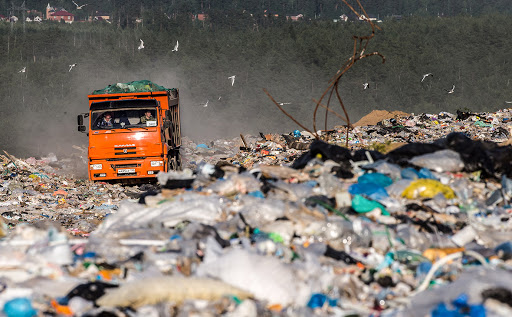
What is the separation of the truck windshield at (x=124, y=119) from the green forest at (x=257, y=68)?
71.1 feet

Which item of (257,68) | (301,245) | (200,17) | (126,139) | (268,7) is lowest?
(126,139)

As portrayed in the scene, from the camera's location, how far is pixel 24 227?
5.37 m

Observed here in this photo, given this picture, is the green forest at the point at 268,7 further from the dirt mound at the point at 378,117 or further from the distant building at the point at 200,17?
the dirt mound at the point at 378,117

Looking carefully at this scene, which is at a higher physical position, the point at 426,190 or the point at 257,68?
the point at 257,68

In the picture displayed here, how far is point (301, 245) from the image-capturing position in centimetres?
524

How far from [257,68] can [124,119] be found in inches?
1211

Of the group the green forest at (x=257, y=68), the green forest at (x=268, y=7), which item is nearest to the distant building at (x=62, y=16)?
the green forest at (x=268, y=7)

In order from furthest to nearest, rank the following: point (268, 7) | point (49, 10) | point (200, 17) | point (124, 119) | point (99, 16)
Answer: point (268, 7), point (49, 10), point (99, 16), point (200, 17), point (124, 119)

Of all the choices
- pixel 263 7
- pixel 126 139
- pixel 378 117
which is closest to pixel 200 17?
pixel 263 7

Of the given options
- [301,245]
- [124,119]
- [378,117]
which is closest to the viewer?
[301,245]

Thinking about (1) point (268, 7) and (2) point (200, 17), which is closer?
(2) point (200, 17)

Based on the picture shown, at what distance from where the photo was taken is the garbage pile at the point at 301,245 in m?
4.30

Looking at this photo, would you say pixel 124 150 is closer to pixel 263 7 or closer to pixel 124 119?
pixel 124 119

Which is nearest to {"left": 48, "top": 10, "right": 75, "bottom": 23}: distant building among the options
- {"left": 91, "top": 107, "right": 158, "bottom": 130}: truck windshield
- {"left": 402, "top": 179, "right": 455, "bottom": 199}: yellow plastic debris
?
{"left": 91, "top": 107, "right": 158, "bottom": 130}: truck windshield
